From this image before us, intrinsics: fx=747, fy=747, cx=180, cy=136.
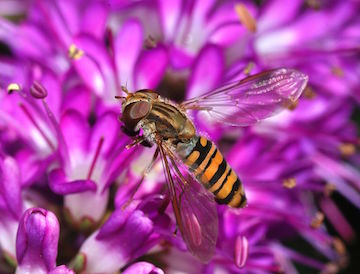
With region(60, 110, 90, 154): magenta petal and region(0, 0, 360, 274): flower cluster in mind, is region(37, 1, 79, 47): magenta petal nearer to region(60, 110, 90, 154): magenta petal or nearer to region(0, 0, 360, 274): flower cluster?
region(0, 0, 360, 274): flower cluster

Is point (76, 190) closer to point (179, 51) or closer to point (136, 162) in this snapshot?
point (136, 162)

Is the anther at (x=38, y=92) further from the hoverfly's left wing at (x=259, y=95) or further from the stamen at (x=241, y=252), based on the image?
the stamen at (x=241, y=252)

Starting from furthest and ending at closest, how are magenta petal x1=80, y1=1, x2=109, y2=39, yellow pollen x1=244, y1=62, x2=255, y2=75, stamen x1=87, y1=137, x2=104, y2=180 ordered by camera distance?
magenta petal x1=80, y1=1, x2=109, y2=39 → yellow pollen x1=244, y1=62, x2=255, y2=75 → stamen x1=87, y1=137, x2=104, y2=180

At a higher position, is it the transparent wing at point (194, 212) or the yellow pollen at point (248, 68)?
the yellow pollen at point (248, 68)

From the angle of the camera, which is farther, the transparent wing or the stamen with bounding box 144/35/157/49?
the stamen with bounding box 144/35/157/49

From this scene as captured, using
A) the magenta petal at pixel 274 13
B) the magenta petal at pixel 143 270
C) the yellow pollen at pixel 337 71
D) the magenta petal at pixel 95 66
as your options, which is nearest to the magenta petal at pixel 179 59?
the magenta petal at pixel 95 66

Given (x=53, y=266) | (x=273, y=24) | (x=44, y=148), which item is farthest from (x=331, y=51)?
(x=53, y=266)

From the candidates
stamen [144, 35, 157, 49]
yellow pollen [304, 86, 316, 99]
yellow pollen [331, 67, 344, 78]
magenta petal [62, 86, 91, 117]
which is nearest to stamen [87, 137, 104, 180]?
magenta petal [62, 86, 91, 117]

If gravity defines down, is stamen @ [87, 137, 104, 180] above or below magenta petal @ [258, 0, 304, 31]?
below
